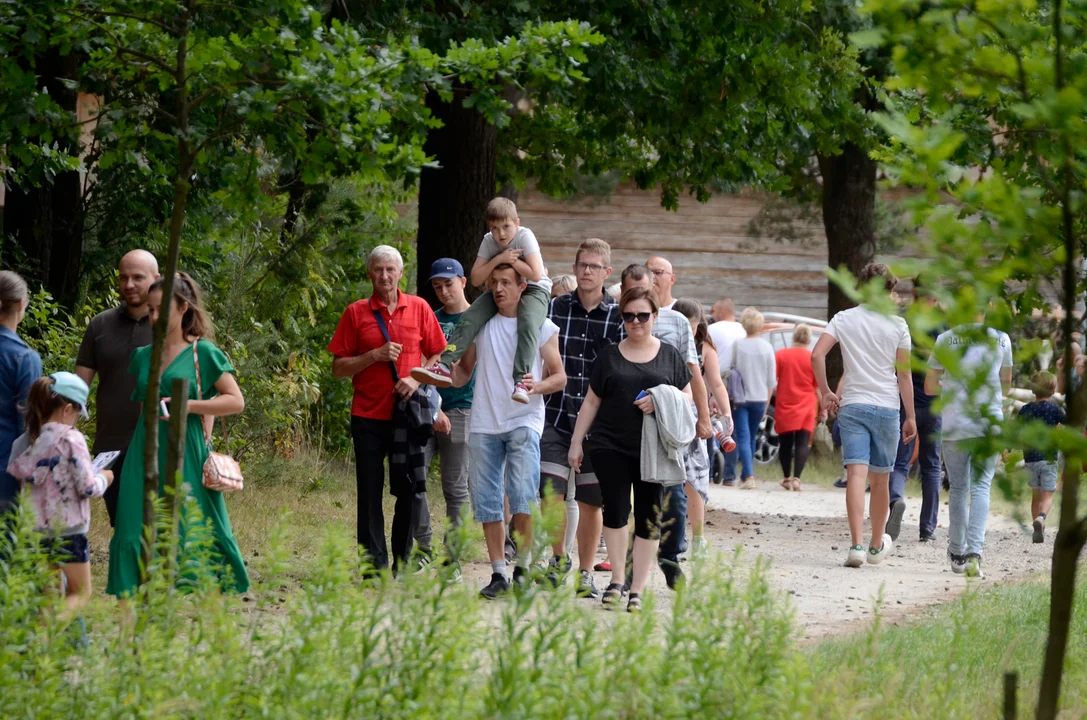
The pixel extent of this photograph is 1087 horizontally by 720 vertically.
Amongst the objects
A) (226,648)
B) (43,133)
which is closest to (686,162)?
(43,133)

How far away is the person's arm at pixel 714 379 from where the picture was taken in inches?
359

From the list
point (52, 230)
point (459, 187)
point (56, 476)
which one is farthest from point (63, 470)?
point (459, 187)

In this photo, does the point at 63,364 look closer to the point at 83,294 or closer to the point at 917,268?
the point at 83,294

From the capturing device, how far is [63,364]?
9508mm

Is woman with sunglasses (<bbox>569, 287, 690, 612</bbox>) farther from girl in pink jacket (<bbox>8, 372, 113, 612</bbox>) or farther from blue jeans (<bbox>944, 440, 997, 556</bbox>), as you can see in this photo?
girl in pink jacket (<bbox>8, 372, 113, 612</bbox>)

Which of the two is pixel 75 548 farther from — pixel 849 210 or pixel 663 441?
pixel 849 210

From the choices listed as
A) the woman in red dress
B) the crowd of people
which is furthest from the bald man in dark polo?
the woman in red dress

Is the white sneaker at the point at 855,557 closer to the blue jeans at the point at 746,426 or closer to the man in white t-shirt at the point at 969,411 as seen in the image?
the man in white t-shirt at the point at 969,411

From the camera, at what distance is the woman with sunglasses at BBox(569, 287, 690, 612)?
24.6ft

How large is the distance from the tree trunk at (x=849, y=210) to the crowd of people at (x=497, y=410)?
29.5ft

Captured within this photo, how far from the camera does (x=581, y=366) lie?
8375 mm

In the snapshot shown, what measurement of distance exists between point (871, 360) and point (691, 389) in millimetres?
1524

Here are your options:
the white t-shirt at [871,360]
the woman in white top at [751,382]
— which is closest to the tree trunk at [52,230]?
the white t-shirt at [871,360]

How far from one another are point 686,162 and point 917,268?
34.3 feet
